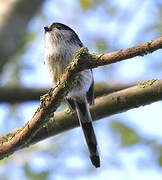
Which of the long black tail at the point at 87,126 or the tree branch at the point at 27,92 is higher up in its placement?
the tree branch at the point at 27,92

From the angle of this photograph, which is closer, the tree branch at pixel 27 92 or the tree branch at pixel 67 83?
the tree branch at pixel 67 83

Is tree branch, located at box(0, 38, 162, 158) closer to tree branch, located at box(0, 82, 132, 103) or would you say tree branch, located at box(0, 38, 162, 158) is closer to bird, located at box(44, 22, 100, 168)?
bird, located at box(44, 22, 100, 168)

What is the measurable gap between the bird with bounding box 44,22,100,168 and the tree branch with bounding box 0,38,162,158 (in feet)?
2.06

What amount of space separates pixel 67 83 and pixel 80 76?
83 cm

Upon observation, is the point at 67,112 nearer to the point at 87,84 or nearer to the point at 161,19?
the point at 87,84

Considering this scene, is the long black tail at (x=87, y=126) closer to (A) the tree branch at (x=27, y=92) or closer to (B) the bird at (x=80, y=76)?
(B) the bird at (x=80, y=76)

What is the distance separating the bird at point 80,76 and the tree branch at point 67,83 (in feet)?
2.06

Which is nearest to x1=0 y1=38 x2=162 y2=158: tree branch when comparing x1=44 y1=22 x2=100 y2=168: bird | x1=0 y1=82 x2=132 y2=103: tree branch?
x1=44 y1=22 x2=100 y2=168: bird

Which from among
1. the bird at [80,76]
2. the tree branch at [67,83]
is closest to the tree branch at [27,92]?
the bird at [80,76]

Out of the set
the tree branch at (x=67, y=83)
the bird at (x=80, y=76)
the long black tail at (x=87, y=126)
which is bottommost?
the tree branch at (x=67, y=83)

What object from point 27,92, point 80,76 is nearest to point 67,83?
point 80,76

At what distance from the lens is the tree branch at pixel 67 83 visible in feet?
9.00

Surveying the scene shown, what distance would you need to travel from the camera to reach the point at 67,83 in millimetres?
3020

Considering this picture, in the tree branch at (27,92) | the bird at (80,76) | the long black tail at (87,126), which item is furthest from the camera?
the tree branch at (27,92)
